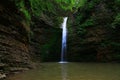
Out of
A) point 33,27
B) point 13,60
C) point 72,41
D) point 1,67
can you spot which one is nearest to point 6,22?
point 13,60

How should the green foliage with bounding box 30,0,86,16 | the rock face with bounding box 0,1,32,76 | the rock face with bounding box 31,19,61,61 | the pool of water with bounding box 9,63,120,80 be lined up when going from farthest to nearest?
the rock face with bounding box 31,19,61,61
the green foliage with bounding box 30,0,86,16
the rock face with bounding box 0,1,32,76
the pool of water with bounding box 9,63,120,80

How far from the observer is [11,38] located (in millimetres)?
12250

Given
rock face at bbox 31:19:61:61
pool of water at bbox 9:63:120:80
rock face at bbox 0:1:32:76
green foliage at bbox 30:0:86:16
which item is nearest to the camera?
pool of water at bbox 9:63:120:80

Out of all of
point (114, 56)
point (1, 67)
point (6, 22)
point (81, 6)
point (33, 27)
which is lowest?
point (1, 67)

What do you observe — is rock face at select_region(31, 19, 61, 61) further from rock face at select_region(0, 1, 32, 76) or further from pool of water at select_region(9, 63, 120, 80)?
pool of water at select_region(9, 63, 120, 80)

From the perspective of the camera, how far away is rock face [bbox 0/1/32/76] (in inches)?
436

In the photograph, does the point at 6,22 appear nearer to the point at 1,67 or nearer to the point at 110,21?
the point at 1,67

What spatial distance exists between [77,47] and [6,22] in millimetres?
10541

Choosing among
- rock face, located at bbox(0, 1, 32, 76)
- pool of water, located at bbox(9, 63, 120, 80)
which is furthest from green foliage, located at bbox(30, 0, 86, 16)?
pool of water, located at bbox(9, 63, 120, 80)

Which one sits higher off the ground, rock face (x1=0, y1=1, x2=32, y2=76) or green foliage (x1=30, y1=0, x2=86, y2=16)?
green foliage (x1=30, y1=0, x2=86, y2=16)

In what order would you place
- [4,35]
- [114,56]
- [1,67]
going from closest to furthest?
1. [1,67]
2. [4,35]
3. [114,56]

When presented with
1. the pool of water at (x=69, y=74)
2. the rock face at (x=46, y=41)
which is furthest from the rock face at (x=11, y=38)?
the rock face at (x=46, y=41)

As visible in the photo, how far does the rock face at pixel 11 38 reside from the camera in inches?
436

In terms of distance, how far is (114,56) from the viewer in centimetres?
1920
